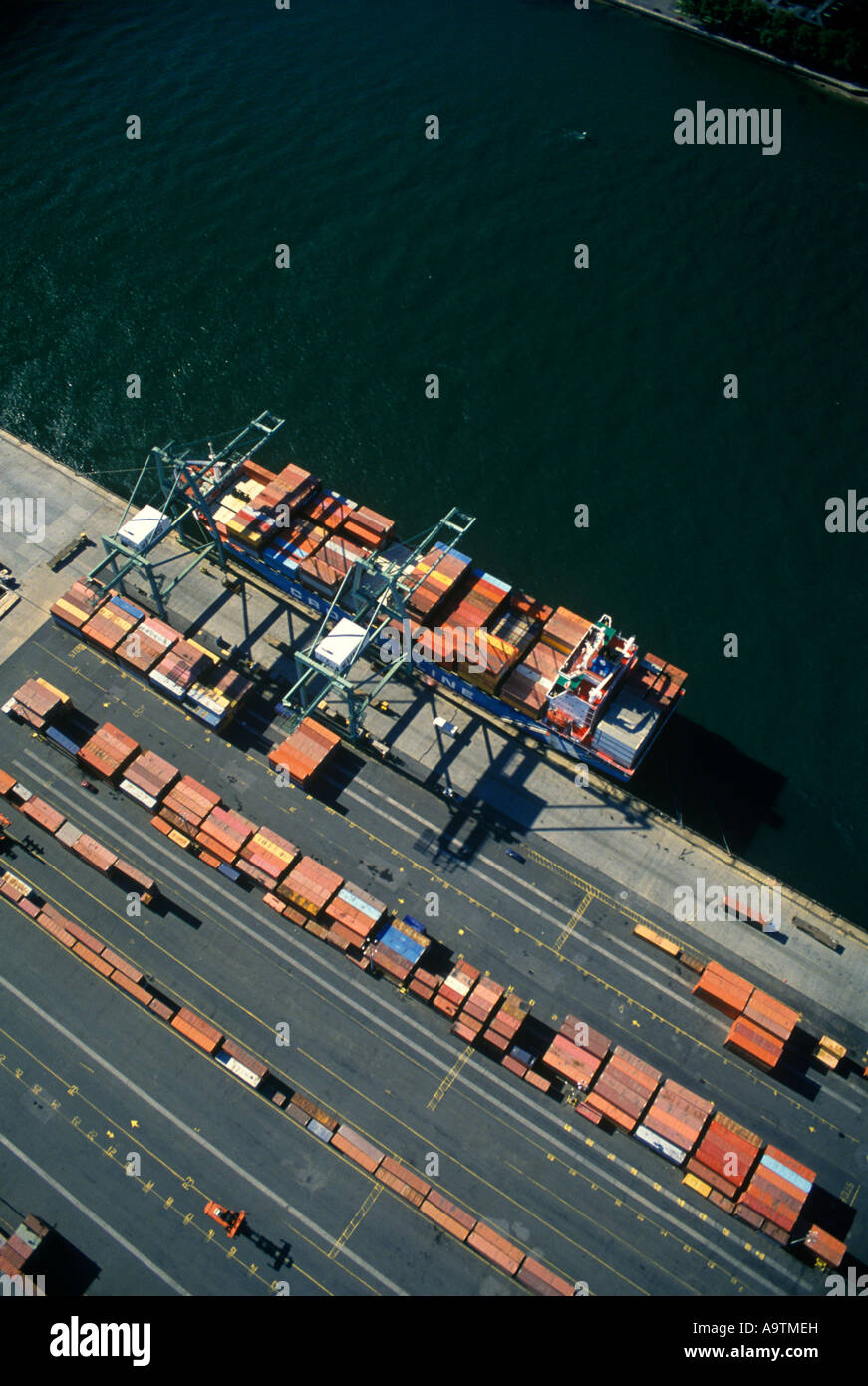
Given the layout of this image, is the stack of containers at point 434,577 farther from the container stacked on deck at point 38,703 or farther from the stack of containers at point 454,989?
the container stacked on deck at point 38,703

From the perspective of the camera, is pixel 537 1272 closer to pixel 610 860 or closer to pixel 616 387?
pixel 610 860

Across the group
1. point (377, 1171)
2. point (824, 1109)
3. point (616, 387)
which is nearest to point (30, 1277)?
point (377, 1171)

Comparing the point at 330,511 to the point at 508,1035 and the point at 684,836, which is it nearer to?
the point at 684,836

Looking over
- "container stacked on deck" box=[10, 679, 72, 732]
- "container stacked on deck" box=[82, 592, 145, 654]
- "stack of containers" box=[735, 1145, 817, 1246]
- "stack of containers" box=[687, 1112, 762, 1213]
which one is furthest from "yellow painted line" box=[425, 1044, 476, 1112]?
"container stacked on deck" box=[82, 592, 145, 654]

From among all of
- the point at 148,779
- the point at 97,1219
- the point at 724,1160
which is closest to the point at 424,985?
the point at 724,1160

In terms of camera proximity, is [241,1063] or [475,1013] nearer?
[241,1063]

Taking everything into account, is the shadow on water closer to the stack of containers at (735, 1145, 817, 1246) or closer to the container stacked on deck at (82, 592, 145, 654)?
the stack of containers at (735, 1145, 817, 1246)
